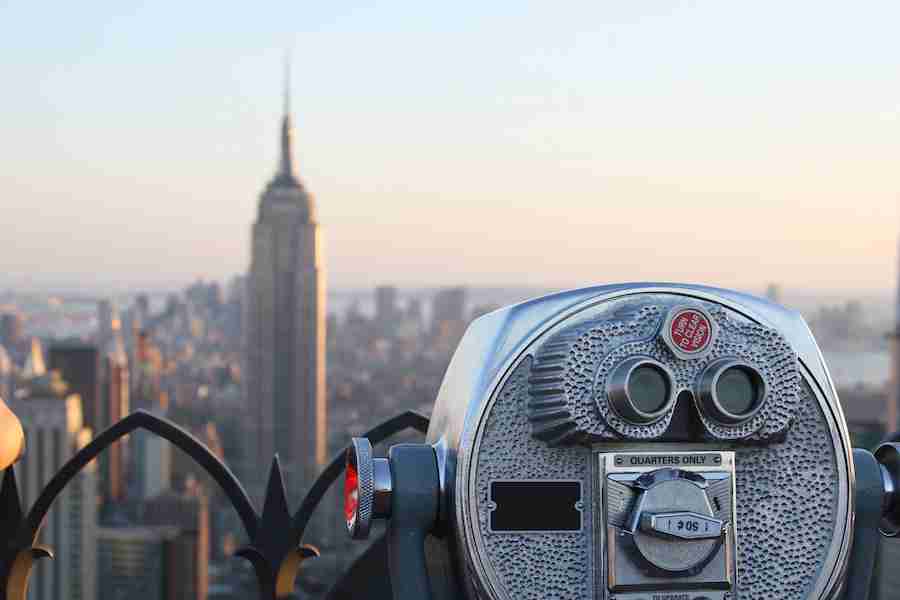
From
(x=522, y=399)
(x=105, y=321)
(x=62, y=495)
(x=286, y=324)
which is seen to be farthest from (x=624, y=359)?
(x=286, y=324)

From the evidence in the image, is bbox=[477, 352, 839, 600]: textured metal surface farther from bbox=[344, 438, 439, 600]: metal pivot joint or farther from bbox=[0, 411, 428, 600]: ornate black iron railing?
bbox=[0, 411, 428, 600]: ornate black iron railing

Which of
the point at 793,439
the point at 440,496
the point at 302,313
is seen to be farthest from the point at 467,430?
the point at 302,313

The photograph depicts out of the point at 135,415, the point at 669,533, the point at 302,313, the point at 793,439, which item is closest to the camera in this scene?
the point at 669,533

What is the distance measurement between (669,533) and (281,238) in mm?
93395

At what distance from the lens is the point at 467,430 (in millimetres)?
2322

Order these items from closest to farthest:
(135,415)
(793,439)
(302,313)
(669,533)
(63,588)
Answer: (669,533) → (793,439) → (135,415) → (63,588) → (302,313)

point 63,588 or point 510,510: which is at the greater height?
point 510,510

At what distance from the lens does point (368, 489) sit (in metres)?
2.35

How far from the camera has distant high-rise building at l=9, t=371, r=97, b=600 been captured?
5369 centimetres

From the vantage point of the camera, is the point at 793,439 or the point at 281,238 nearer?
the point at 793,439

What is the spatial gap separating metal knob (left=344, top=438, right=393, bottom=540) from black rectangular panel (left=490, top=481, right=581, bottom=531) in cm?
19

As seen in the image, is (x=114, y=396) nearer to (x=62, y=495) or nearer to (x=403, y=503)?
(x=62, y=495)

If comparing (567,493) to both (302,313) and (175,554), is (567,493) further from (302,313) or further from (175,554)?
(302,313)

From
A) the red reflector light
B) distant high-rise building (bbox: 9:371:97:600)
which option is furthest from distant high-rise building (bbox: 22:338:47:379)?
the red reflector light
